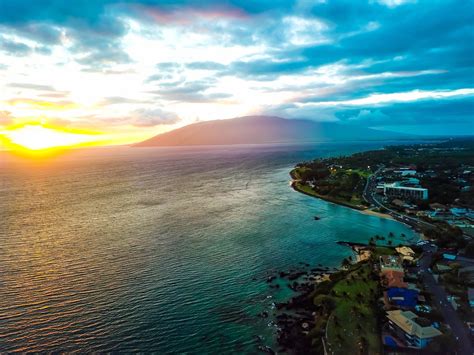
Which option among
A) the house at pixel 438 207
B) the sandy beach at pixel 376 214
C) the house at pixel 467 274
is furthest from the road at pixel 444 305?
the house at pixel 438 207

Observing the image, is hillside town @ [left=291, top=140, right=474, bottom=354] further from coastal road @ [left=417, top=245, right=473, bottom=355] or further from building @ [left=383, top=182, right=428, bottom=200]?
building @ [left=383, top=182, right=428, bottom=200]

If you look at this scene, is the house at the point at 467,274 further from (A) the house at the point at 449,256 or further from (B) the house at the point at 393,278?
(B) the house at the point at 393,278

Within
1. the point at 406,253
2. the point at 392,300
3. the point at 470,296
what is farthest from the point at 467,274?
the point at 392,300

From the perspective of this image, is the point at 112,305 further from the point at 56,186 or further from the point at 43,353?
the point at 56,186

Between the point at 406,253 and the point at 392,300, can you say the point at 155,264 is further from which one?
the point at 406,253

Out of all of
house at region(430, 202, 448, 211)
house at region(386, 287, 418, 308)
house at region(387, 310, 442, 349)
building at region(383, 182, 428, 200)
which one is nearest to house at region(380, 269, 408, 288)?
house at region(386, 287, 418, 308)

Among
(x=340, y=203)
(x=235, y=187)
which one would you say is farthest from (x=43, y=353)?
(x=235, y=187)
